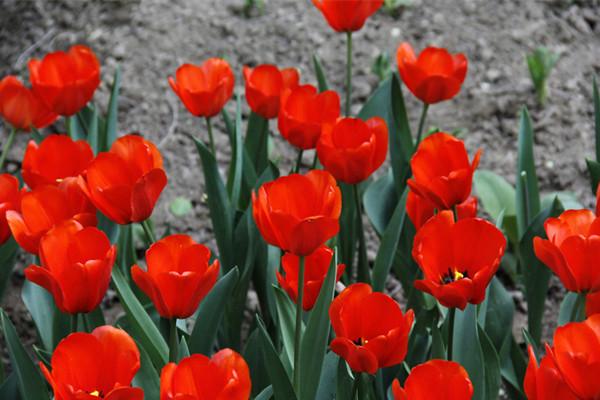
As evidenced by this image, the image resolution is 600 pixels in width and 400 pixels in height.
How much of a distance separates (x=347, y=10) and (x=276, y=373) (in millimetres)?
951

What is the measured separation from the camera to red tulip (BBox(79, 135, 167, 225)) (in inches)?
60.9

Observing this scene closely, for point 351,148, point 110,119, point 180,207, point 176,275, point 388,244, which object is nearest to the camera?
point 176,275

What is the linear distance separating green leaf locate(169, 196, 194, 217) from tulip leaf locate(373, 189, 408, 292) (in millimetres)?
954

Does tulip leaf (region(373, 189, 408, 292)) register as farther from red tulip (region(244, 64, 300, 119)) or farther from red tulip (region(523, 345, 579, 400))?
red tulip (region(523, 345, 579, 400))

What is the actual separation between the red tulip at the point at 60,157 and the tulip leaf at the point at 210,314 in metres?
0.37

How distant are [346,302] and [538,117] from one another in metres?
1.78

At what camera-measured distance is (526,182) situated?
2.15 m

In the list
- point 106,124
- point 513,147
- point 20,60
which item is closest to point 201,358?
point 106,124

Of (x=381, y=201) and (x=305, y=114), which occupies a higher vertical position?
(x=305, y=114)

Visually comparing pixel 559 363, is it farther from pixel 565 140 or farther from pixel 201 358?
pixel 565 140

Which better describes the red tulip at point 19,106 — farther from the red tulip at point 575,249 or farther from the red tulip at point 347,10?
the red tulip at point 575,249

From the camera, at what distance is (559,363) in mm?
1196

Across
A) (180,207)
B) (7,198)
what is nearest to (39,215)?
(7,198)

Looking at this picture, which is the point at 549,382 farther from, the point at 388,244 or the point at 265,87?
the point at 265,87
